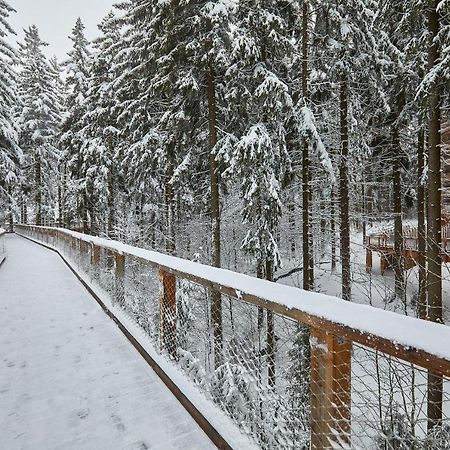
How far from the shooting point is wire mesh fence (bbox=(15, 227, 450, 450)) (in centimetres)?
171

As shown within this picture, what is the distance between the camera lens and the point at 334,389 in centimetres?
170

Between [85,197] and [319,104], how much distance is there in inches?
578

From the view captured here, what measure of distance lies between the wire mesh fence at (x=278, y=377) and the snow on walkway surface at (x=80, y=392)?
38 cm

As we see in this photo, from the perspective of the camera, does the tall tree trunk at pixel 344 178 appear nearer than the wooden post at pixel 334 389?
No

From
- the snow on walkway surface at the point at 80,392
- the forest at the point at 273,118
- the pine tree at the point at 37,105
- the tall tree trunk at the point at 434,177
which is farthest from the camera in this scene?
the pine tree at the point at 37,105

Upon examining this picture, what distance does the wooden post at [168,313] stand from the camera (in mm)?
3770

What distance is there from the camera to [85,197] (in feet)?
68.7

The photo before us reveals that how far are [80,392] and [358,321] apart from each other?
299cm

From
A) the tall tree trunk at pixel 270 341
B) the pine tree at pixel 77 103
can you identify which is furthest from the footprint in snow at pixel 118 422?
the pine tree at pixel 77 103

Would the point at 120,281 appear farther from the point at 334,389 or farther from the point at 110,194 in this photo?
the point at 110,194

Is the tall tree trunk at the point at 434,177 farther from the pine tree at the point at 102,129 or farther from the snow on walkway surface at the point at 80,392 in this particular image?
the pine tree at the point at 102,129

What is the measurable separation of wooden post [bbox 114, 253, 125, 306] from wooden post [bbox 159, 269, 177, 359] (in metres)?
2.01

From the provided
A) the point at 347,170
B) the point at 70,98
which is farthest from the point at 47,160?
the point at 347,170

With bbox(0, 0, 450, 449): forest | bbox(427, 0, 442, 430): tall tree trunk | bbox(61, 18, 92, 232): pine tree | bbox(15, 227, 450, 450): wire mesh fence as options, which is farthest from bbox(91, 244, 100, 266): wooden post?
bbox(61, 18, 92, 232): pine tree
